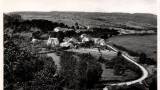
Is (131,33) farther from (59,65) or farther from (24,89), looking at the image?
(24,89)

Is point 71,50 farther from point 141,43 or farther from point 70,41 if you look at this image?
point 141,43

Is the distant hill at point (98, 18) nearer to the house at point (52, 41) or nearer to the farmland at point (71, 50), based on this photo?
the farmland at point (71, 50)

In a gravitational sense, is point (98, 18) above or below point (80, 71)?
above

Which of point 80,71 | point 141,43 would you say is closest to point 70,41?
point 80,71

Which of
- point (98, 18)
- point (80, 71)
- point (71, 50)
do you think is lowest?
point (80, 71)

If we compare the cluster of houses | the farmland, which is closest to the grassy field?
the farmland

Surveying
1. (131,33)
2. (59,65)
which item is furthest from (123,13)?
Answer: (59,65)
